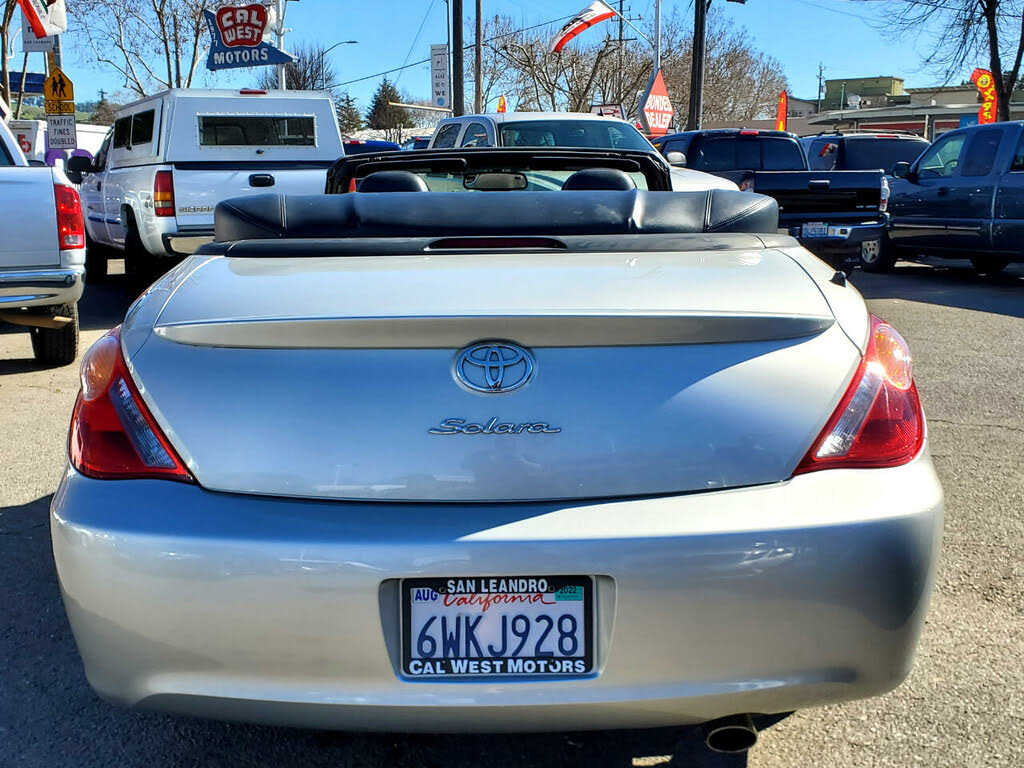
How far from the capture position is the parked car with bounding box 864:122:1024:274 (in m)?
11.4

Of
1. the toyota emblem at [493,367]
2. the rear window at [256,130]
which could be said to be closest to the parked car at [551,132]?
the rear window at [256,130]

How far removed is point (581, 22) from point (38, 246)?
27.0 meters

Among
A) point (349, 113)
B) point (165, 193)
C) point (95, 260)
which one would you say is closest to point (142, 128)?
point (165, 193)

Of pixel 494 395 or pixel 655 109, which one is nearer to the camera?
pixel 494 395

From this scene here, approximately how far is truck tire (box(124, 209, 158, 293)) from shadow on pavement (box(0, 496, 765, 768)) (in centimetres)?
803

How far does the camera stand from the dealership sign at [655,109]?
82.4ft

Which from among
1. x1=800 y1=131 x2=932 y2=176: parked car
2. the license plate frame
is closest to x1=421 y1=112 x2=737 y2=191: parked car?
the license plate frame

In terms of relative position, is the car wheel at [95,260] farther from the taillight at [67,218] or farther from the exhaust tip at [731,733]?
the exhaust tip at [731,733]

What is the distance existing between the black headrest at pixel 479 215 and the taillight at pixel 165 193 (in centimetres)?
706

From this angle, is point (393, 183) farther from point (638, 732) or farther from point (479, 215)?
point (638, 732)

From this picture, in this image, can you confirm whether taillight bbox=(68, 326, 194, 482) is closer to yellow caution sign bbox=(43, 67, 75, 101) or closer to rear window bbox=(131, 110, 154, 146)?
rear window bbox=(131, 110, 154, 146)

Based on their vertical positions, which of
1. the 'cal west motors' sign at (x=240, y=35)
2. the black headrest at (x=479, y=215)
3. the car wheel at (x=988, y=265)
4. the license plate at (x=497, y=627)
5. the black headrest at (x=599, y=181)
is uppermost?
the 'cal west motors' sign at (x=240, y=35)

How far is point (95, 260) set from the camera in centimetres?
1290

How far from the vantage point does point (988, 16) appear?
69.0 feet
